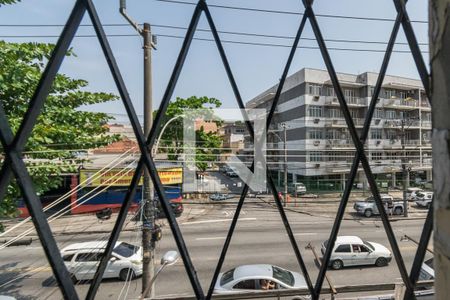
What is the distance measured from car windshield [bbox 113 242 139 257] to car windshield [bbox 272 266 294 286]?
4.93 metres

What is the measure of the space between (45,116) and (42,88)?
375 cm

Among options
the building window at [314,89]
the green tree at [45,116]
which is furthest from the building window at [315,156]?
the green tree at [45,116]

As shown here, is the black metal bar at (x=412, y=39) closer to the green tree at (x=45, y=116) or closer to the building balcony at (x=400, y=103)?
the green tree at (x=45, y=116)

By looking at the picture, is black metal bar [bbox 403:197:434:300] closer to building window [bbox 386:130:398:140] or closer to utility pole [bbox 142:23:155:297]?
utility pole [bbox 142:23:155:297]

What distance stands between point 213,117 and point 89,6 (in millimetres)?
15356

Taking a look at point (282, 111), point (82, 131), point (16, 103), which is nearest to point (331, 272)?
point (82, 131)

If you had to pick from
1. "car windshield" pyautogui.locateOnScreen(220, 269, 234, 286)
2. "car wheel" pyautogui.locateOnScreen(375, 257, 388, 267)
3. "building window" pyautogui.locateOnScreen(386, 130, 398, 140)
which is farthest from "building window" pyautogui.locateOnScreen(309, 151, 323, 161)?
"car windshield" pyautogui.locateOnScreen(220, 269, 234, 286)

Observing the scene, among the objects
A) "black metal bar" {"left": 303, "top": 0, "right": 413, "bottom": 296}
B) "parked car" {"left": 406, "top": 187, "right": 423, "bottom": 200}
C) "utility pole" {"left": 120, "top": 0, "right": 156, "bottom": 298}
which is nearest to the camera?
"black metal bar" {"left": 303, "top": 0, "right": 413, "bottom": 296}

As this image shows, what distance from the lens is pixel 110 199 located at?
1600cm

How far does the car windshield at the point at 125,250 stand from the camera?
989 centimetres

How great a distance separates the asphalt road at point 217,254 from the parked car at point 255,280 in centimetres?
96

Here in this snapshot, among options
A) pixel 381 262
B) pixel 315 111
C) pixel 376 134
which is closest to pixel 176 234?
pixel 381 262

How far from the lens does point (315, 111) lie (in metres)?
26.7

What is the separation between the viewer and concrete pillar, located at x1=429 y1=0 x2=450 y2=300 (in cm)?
67
